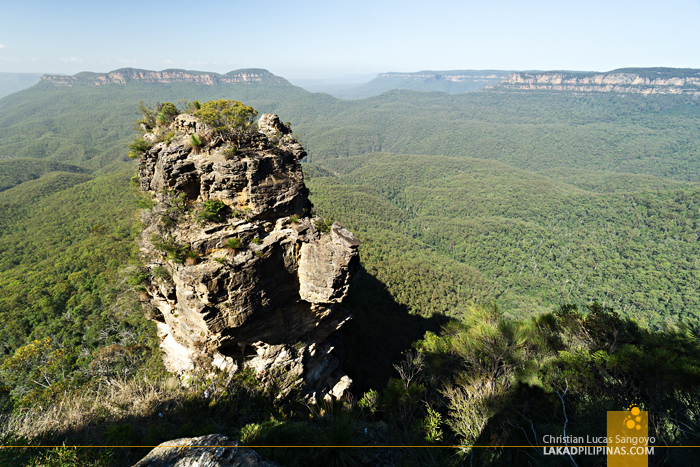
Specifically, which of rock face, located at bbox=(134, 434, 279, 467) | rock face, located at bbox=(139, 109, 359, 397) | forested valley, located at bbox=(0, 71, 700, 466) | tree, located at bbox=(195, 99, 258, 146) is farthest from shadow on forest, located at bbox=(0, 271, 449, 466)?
tree, located at bbox=(195, 99, 258, 146)

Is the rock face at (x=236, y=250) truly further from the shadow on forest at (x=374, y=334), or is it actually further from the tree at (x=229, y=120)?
the shadow on forest at (x=374, y=334)

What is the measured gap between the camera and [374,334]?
26.0 meters

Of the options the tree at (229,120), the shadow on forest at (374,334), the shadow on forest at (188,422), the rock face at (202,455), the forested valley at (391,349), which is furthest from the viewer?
the shadow on forest at (374,334)

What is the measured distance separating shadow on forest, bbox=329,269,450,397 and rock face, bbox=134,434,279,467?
9.50m

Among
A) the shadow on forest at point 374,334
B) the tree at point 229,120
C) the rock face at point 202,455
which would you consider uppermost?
the tree at point 229,120

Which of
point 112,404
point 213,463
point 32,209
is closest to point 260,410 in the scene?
point 112,404

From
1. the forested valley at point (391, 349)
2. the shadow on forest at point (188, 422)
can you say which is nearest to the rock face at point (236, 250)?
the forested valley at point (391, 349)

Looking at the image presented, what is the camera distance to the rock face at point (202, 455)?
6.11 m

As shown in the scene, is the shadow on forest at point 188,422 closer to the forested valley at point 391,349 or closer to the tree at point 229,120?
the forested valley at point 391,349

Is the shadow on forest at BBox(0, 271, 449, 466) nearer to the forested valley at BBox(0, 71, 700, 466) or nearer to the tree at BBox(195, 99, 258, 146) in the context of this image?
the forested valley at BBox(0, 71, 700, 466)

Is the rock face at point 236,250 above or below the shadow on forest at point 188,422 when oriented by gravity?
above

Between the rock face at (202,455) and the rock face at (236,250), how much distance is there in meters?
5.56

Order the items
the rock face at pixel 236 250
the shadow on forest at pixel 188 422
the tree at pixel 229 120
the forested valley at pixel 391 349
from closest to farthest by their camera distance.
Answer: the shadow on forest at pixel 188 422
the forested valley at pixel 391 349
the rock face at pixel 236 250
the tree at pixel 229 120

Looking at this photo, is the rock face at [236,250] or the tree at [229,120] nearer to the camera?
the rock face at [236,250]
